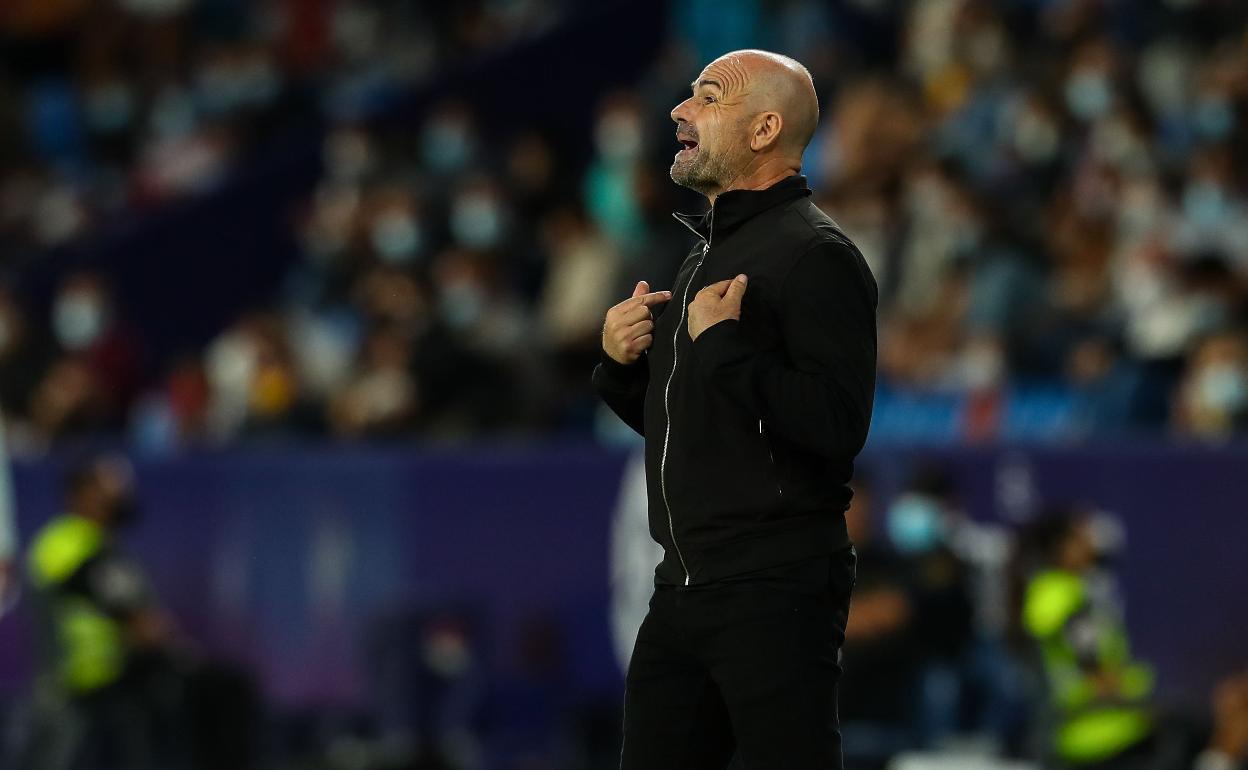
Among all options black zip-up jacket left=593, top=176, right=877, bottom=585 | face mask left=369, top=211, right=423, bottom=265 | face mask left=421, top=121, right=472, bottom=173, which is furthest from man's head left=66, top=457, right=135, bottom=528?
black zip-up jacket left=593, top=176, right=877, bottom=585

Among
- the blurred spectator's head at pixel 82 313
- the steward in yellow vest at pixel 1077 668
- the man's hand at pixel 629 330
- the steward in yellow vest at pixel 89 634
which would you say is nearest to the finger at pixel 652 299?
the man's hand at pixel 629 330

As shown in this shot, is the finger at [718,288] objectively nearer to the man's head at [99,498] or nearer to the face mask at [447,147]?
the man's head at [99,498]

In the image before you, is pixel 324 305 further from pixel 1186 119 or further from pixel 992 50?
pixel 1186 119

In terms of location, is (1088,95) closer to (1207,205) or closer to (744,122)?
(1207,205)

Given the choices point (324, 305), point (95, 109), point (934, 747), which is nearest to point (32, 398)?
point (324, 305)

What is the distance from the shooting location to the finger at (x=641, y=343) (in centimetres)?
486

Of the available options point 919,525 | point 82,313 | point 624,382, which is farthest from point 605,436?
point 624,382

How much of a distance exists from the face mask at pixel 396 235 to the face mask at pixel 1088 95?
472 cm

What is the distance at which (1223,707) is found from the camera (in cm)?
909

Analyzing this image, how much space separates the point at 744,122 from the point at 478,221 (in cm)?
1104

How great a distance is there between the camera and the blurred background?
1029 cm

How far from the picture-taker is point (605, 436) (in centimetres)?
1308

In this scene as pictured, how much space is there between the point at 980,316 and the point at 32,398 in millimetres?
6527

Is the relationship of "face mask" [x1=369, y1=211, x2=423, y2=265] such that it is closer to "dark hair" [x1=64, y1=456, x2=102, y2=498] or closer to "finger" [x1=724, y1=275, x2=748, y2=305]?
"dark hair" [x1=64, y1=456, x2=102, y2=498]
